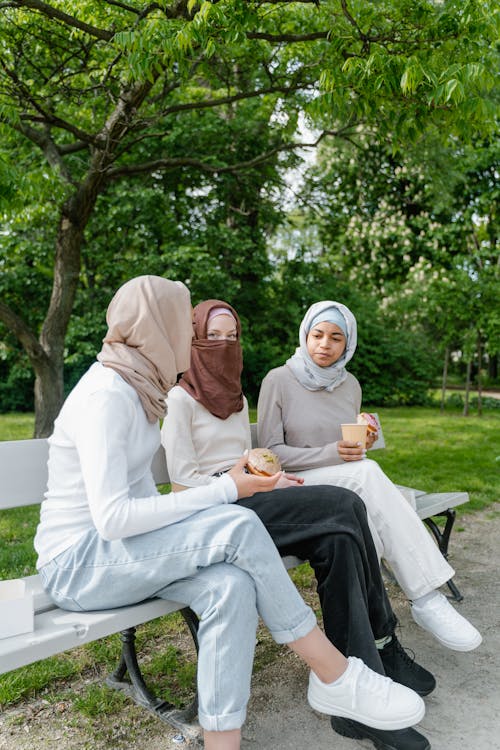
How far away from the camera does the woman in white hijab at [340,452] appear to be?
2.73m

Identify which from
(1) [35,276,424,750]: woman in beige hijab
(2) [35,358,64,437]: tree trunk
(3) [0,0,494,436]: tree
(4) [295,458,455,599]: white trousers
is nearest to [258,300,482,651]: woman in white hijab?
(4) [295,458,455,599]: white trousers

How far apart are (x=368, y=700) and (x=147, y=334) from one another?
1.39m

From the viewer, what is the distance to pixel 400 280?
16594mm

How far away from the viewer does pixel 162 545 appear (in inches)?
82.7

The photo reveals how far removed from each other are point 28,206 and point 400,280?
1150cm

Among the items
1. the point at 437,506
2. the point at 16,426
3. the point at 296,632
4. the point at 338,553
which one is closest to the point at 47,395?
the point at 16,426

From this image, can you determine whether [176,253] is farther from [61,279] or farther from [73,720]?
[73,720]

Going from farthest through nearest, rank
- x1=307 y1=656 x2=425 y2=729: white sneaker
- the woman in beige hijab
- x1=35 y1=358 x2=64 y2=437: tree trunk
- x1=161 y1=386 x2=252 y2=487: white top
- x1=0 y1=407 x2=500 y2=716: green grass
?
x1=35 y1=358 x2=64 y2=437: tree trunk, x1=161 y1=386 x2=252 y2=487: white top, x1=0 y1=407 x2=500 y2=716: green grass, x1=307 y1=656 x2=425 y2=729: white sneaker, the woman in beige hijab

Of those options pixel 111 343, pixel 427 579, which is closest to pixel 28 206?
pixel 111 343

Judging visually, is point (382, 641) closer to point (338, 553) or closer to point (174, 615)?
point (338, 553)

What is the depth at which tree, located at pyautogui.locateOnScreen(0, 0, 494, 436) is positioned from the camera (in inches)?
167

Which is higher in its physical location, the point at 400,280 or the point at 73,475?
the point at 400,280

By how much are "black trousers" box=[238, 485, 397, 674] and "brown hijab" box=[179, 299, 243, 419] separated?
62 centimetres

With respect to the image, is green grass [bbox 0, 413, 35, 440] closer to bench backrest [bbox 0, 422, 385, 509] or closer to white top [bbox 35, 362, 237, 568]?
bench backrest [bbox 0, 422, 385, 509]
